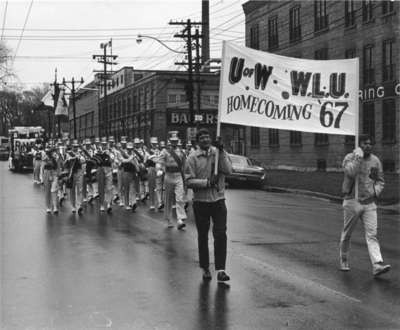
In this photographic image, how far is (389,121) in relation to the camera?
111ft

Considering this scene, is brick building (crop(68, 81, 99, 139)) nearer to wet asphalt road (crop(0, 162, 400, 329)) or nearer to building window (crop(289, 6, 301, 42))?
building window (crop(289, 6, 301, 42))

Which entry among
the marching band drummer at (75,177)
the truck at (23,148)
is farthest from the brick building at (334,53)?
the truck at (23,148)

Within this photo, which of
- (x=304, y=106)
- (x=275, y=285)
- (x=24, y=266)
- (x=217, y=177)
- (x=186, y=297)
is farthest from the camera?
(x=304, y=106)

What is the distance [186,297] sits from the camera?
22.9ft

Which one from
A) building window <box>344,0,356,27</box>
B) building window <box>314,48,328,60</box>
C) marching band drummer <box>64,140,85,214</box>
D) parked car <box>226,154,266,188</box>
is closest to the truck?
parked car <box>226,154,266,188</box>

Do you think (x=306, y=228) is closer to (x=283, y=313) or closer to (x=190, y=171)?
(x=190, y=171)

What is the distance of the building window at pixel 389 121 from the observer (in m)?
33.3

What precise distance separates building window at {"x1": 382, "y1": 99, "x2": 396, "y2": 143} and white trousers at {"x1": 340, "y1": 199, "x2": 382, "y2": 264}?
25663mm

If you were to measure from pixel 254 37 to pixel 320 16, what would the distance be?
9.24 meters

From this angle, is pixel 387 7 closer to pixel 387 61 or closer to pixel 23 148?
pixel 387 61

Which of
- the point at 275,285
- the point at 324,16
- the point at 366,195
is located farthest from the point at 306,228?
the point at 324,16

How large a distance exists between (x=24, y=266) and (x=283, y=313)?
396 cm

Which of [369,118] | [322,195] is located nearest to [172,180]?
[322,195]

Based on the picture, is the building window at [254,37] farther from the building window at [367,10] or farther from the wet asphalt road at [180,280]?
the wet asphalt road at [180,280]
